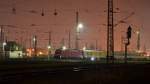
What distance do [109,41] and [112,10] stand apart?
5.55m

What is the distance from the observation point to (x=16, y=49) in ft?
Answer: 309

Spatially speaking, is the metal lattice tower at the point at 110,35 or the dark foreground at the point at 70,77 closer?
the dark foreground at the point at 70,77

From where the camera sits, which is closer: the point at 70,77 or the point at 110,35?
the point at 70,77

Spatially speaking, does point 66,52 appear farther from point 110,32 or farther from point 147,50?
point 147,50

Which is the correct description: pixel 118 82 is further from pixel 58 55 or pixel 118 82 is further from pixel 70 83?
pixel 58 55

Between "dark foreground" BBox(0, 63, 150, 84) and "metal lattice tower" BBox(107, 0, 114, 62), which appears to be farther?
"metal lattice tower" BBox(107, 0, 114, 62)

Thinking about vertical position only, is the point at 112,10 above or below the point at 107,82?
above

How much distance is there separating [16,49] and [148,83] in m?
71.1

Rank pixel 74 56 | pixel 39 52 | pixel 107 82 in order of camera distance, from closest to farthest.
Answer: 1. pixel 107 82
2. pixel 74 56
3. pixel 39 52

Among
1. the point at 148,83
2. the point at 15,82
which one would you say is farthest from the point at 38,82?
the point at 148,83

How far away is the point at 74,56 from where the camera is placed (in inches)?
3346

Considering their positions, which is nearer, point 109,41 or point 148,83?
point 148,83

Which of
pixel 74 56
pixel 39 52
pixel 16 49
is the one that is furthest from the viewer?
pixel 39 52

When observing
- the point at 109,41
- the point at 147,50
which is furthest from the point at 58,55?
the point at 147,50
